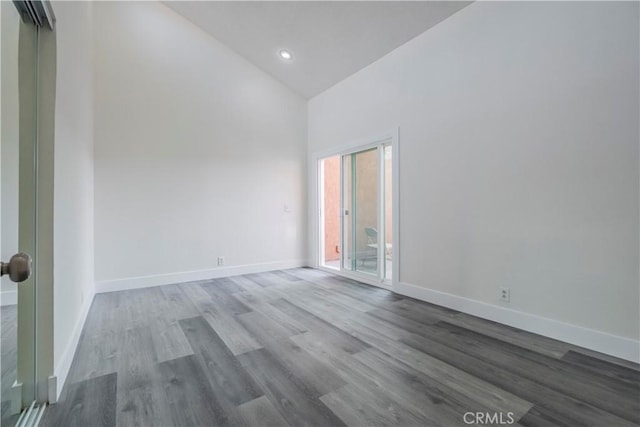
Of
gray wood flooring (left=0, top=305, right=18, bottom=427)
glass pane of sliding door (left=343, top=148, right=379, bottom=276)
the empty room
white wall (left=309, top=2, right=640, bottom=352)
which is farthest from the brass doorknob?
glass pane of sliding door (left=343, top=148, right=379, bottom=276)

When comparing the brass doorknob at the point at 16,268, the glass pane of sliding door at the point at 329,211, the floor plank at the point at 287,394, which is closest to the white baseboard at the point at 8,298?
the brass doorknob at the point at 16,268

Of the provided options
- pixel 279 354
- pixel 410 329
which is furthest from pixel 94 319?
pixel 410 329

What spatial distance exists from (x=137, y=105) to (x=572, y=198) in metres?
4.75

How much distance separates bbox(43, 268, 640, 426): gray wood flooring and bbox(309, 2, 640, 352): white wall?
18.7 inches

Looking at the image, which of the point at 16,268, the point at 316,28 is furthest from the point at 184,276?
the point at 316,28

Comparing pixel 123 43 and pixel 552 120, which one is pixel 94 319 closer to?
pixel 123 43

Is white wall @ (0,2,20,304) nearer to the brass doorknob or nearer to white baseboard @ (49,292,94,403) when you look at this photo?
the brass doorknob

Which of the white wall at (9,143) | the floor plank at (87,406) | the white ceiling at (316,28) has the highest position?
the white ceiling at (316,28)

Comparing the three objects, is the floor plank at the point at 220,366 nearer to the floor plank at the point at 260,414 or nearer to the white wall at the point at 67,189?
the floor plank at the point at 260,414

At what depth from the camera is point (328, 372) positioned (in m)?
1.86

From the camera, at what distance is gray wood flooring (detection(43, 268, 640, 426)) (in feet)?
4.87

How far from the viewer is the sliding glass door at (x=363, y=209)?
12.8 ft

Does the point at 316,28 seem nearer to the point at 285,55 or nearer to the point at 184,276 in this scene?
the point at 285,55

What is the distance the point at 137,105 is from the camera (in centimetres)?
381
